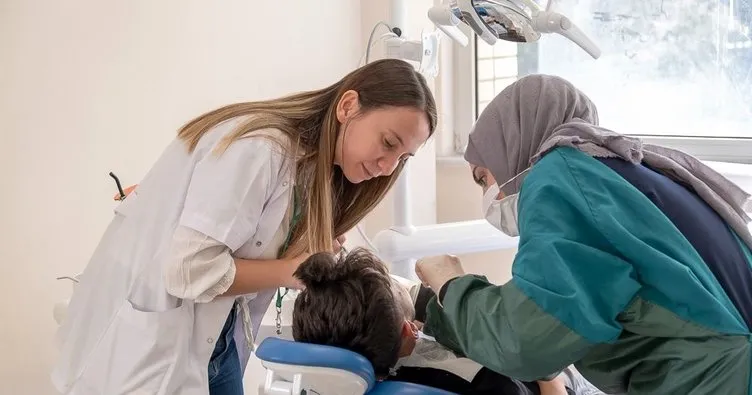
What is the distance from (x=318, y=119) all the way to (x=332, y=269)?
1.20ft

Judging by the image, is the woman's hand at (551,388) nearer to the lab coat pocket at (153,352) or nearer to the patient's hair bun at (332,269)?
the patient's hair bun at (332,269)

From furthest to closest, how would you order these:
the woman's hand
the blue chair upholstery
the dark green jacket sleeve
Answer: the woman's hand → the blue chair upholstery → the dark green jacket sleeve

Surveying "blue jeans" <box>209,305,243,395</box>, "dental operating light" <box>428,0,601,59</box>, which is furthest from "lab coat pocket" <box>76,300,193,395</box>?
"dental operating light" <box>428,0,601,59</box>

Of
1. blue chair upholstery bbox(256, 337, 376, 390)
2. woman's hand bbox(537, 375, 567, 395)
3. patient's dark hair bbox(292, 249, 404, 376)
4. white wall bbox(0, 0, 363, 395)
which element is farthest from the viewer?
white wall bbox(0, 0, 363, 395)

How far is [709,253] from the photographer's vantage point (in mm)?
1145

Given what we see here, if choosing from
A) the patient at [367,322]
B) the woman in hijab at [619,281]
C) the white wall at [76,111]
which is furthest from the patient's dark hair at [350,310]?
the white wall at [76,111]

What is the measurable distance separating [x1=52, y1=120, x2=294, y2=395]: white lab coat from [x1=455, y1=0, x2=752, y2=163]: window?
155cm

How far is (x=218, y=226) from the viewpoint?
1402mm

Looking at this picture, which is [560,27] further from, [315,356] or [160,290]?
[160,290]

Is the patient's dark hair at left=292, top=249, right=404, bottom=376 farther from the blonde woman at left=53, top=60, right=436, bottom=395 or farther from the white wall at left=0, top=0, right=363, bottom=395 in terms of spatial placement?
the white wall at left=0, top=0, right=363, bottom=395

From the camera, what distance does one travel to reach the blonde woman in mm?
1429

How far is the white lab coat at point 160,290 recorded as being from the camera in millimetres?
1453

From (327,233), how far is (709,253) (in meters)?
0.70

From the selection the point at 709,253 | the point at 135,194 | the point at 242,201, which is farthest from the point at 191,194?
A: the point at 709,253
